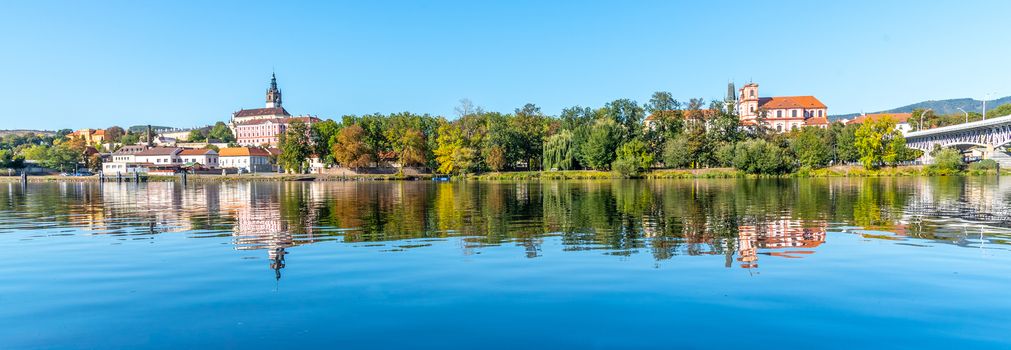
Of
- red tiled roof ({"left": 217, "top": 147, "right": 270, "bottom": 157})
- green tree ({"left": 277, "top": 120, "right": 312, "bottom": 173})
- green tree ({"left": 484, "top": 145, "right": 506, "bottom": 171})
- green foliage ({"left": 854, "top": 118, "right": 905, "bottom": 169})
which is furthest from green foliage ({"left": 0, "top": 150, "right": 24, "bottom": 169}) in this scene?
green foliage ({"left": 854, "top": 118, "right": 905, "bottom": 169})

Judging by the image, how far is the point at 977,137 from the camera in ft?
330

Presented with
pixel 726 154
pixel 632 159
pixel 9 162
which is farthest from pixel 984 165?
pixel 9 162

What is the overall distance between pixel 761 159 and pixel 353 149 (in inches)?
2671

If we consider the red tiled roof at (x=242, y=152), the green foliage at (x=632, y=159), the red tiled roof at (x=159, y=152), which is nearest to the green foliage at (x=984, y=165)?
the green foliage at (x=632, y=159)

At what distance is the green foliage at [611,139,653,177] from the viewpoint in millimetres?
93375

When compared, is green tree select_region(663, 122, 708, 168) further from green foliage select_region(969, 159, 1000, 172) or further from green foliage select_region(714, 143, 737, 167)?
green foliage select_region(969, 159, 1000, 172)

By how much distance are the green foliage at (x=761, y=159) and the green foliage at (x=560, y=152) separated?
81.2 ft

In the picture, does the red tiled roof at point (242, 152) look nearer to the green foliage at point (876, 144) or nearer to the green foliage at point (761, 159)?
the green foliage at point (761, 159)

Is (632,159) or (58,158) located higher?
(58,158)

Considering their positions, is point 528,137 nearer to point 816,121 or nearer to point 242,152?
point 242,152

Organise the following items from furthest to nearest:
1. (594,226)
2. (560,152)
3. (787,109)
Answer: (787,109), (560,152), (594,226)

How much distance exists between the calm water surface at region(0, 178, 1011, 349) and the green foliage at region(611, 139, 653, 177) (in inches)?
2754

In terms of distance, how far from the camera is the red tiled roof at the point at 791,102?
167 m

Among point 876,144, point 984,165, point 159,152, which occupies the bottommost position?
point 984,165
